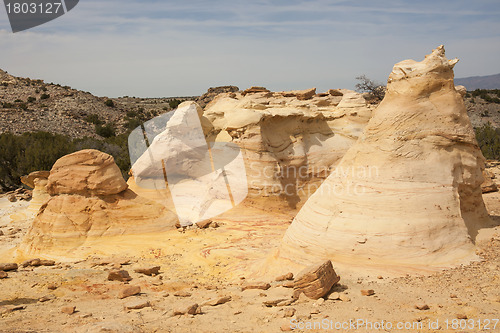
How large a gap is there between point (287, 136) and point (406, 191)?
8347 millimetres

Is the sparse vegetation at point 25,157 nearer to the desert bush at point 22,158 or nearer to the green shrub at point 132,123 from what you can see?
the desert bush at point 22,158

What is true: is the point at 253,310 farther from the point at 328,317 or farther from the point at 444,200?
the point at 444,200

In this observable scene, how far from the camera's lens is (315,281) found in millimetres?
5984

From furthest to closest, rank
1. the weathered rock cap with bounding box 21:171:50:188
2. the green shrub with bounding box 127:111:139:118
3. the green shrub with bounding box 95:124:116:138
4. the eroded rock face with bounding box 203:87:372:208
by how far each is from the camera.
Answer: the green shrub with bounding box 127:111:139:118 → the green shrub with bounding box 95:124:116:138 → the weathered rock cap with bounding box 21:171:50:188 → the eroded rock face with bounding box 203:87:372:208

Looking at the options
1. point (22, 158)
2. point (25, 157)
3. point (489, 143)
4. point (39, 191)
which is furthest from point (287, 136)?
point (489, 143)

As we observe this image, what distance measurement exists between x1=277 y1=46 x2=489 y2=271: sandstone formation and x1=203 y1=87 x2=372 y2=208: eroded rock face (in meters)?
6.56

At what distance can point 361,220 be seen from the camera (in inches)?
279

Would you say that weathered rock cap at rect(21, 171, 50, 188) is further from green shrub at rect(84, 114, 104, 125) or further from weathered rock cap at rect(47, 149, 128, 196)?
green shrub at rect(84, 114, 104, 125)

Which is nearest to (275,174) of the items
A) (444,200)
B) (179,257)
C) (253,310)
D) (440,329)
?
(179,257)

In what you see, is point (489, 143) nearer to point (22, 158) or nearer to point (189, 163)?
point (189, 163)

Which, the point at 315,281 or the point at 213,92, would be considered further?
the point at 213,92

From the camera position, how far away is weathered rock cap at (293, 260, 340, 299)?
19.5ft

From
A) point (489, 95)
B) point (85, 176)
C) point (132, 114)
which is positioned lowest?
point (489, 95)

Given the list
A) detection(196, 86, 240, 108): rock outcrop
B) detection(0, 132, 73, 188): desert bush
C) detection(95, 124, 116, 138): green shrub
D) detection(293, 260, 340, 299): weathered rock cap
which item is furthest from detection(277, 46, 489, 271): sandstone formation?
detection(95, 124, 116, 138): green shrub
